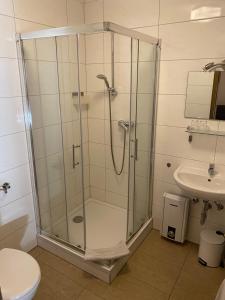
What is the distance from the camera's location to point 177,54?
2.03 metres

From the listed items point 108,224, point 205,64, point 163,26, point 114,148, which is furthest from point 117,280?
point 163,26

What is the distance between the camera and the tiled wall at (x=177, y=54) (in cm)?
186

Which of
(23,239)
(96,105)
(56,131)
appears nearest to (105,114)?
(96,105)

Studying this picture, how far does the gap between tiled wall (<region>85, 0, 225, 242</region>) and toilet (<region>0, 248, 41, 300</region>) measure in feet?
4.77

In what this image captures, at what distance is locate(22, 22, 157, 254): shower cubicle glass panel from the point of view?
1931 mm

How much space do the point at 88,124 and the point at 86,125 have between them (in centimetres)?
3

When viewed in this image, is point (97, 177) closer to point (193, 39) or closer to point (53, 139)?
point (53, 139)

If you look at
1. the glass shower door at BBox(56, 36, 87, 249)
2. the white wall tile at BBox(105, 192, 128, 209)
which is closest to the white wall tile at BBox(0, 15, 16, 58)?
the glass shower door at BBox(56, 36, 87, 249)

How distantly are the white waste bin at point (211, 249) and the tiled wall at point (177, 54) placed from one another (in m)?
0.16

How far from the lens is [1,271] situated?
154cm

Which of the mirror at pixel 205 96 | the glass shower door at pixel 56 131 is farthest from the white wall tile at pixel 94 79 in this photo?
the mirror at pixel 205 96

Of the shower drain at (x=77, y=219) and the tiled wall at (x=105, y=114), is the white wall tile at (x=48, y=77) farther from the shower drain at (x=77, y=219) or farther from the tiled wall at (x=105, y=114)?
the shower drain at (x=77, y=219)

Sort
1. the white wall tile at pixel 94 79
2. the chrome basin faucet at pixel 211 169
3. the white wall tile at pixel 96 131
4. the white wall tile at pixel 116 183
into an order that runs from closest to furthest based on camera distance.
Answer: the chrome basin faucet at pixel 211 169, the white wall tile at pixel 94 79, the white wall tile at pixel 96 131, the white wall tile at pixel 116 183

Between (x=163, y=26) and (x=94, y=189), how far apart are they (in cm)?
188
